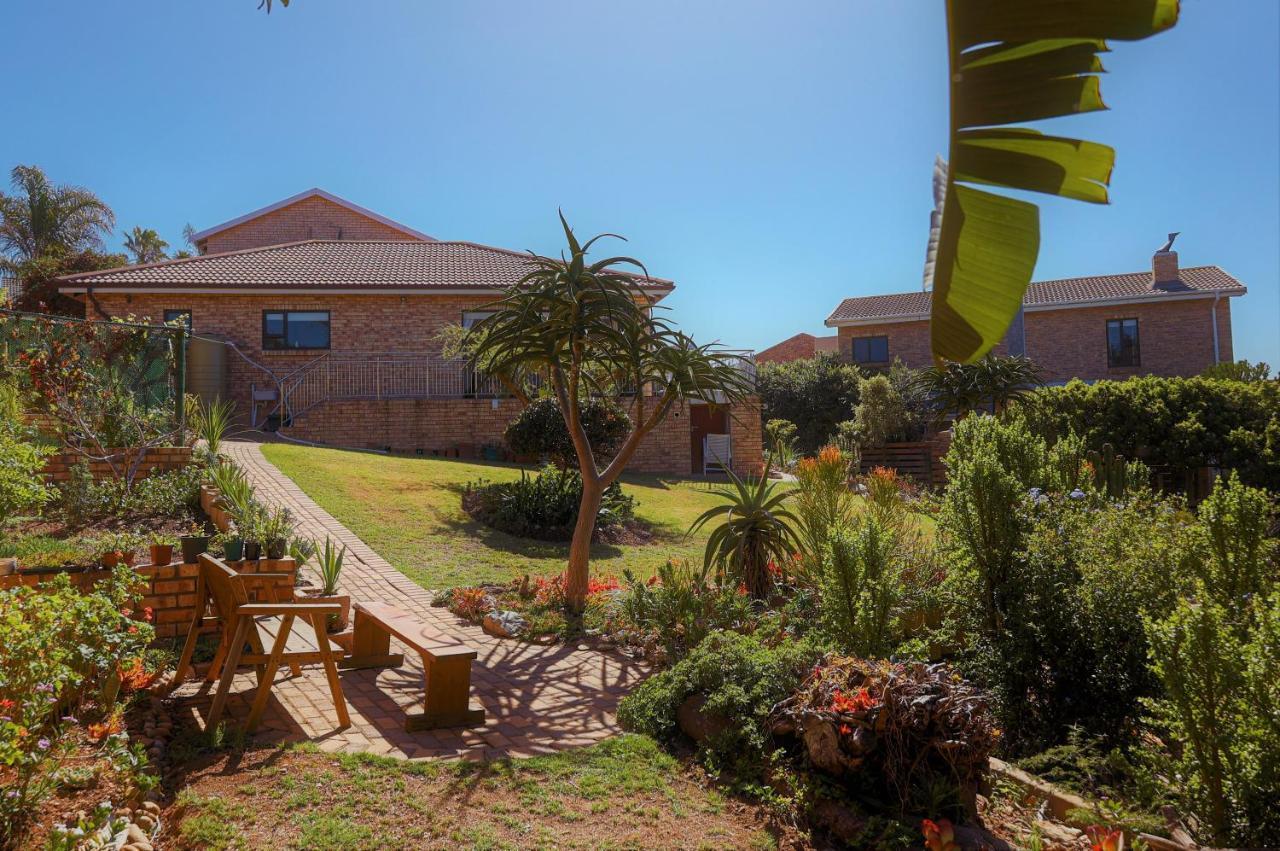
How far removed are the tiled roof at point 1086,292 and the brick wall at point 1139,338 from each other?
1.67 ft

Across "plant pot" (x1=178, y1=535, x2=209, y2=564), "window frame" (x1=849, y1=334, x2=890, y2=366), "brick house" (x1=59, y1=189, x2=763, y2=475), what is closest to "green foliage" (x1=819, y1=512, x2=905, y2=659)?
"plant pot" (x1=178, y1=535, x2=209, y2=564)

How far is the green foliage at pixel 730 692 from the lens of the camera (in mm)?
4469

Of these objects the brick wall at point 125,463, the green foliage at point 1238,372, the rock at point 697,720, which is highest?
the green foliage at point 1238,372

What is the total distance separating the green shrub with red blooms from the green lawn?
15.9 ft

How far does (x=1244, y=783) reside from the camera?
3123mm

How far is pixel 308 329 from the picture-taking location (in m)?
23.0

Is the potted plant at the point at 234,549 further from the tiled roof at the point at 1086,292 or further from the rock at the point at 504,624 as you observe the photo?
the tiled roof at the point at 1086,292

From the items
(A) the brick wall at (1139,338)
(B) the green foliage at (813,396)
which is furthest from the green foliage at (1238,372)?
(B) the green foliage at (813,396)

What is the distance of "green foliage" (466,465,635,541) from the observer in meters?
13.0

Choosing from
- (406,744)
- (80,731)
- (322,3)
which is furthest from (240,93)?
(406,744)

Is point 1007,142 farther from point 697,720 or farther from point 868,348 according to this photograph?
point 868,348

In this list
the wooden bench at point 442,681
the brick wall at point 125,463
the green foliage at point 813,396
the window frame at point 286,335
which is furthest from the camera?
the green foliage at point 813,396

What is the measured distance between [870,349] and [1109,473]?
82.7 ft

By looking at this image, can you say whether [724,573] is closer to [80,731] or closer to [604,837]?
[604,837]
